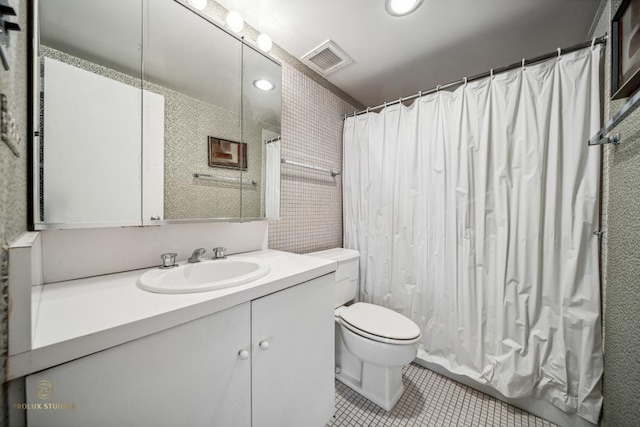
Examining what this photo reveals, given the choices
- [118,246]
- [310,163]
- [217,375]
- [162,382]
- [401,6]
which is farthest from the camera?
[310,163]

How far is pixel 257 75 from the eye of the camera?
4.56ft

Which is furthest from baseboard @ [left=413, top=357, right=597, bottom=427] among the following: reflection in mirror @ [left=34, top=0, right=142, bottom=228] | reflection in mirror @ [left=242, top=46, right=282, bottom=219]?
reflection in mirror @ [left=34, top=0, right=142, bottom=228]

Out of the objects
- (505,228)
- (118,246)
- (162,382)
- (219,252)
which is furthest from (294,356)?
(505,228)

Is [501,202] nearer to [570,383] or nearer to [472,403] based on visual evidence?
[570,383]

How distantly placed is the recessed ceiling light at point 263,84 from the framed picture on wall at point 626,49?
1.50 metres

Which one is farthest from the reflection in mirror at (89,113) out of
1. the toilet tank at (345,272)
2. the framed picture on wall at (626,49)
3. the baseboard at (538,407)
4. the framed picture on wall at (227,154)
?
the baseboard at (538,407)

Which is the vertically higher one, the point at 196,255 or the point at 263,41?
the point at 263,41

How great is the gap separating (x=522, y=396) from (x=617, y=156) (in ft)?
4.15

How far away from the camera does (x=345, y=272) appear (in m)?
1.72

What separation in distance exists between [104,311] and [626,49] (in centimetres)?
180

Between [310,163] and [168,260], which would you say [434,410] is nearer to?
[168,260]

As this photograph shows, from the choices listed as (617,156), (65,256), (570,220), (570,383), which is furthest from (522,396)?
(65,256)

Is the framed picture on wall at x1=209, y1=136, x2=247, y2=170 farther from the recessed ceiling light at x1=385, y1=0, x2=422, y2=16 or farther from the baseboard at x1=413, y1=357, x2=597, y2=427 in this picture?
the baseboard at x1=413, y1=357, x2=597, y2=427

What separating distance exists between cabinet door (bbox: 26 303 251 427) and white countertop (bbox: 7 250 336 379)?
0.03m
